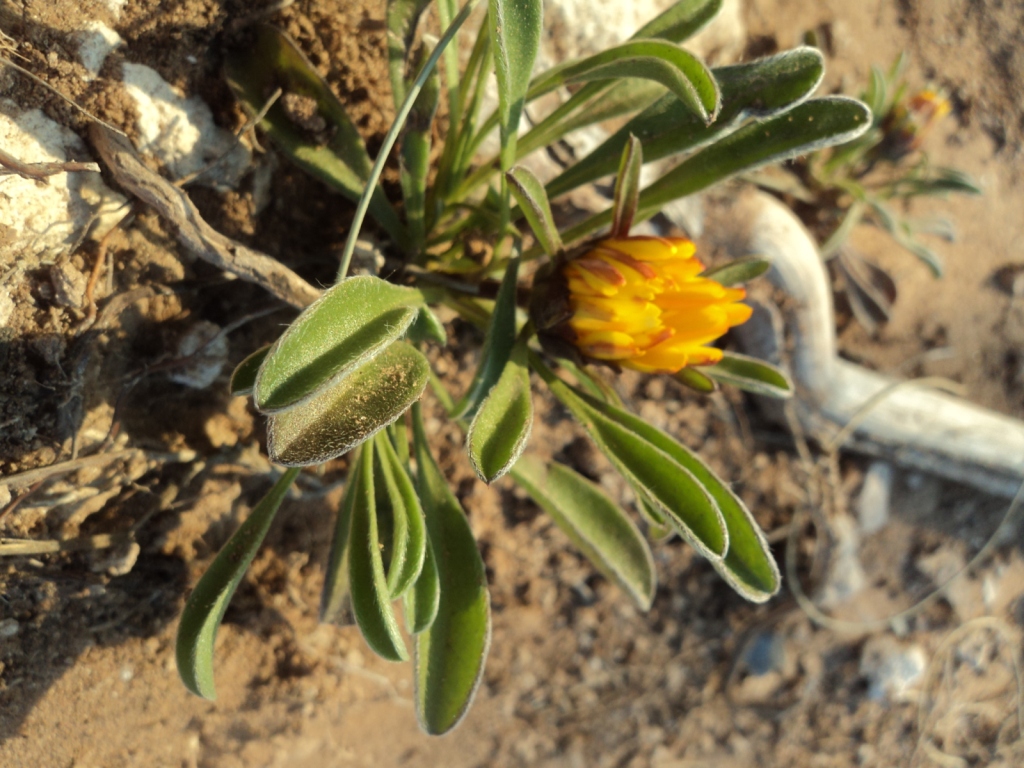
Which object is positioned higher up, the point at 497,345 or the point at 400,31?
the point at 400,31

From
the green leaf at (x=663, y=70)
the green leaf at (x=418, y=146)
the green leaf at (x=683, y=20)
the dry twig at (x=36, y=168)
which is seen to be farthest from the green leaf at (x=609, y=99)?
the dry twig at (x=36, y=168)

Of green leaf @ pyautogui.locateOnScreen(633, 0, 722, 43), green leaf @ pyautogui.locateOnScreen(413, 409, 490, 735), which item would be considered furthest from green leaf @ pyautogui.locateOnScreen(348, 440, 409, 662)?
green leaf @ pyautogui.locateOnScreen(633, 0, 722, 43)

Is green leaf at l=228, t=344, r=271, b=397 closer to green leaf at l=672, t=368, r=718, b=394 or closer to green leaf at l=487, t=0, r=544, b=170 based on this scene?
green leaf at l=487, t=0, r=544, b=170

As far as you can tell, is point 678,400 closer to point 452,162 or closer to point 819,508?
point 819,508

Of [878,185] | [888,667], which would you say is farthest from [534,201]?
[888,667]

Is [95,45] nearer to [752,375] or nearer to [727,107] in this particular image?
[727,107]

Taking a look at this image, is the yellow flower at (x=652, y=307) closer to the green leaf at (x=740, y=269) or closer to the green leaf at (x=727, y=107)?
the green leaf at (x=727, y=107)
